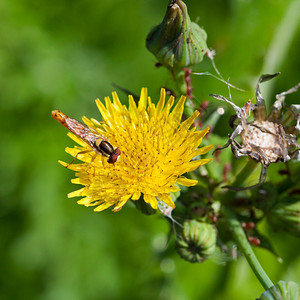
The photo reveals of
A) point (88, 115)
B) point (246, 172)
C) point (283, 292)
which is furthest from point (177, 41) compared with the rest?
point (88, 115)

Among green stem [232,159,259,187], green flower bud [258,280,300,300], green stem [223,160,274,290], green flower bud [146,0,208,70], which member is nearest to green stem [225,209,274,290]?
green stem [223,160,274,290]

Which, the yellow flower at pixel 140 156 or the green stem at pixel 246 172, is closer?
the yellow flower at pixel 140 156

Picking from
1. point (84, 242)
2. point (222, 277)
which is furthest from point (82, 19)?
point (222, 277)

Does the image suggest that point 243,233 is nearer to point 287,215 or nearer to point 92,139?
point 287,215

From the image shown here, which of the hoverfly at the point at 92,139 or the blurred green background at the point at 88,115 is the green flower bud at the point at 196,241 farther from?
the blurred green background at the point at 88,115

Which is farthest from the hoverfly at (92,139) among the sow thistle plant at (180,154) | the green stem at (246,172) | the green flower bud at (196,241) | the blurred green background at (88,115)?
the blurred green background at (88,115)

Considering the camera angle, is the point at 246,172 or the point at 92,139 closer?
the point at 92,139

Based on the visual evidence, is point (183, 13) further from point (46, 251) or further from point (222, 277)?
point (46, 251)

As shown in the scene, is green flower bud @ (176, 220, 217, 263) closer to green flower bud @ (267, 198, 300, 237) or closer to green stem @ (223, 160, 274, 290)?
green stem @ (223, 160, 274, 290)
